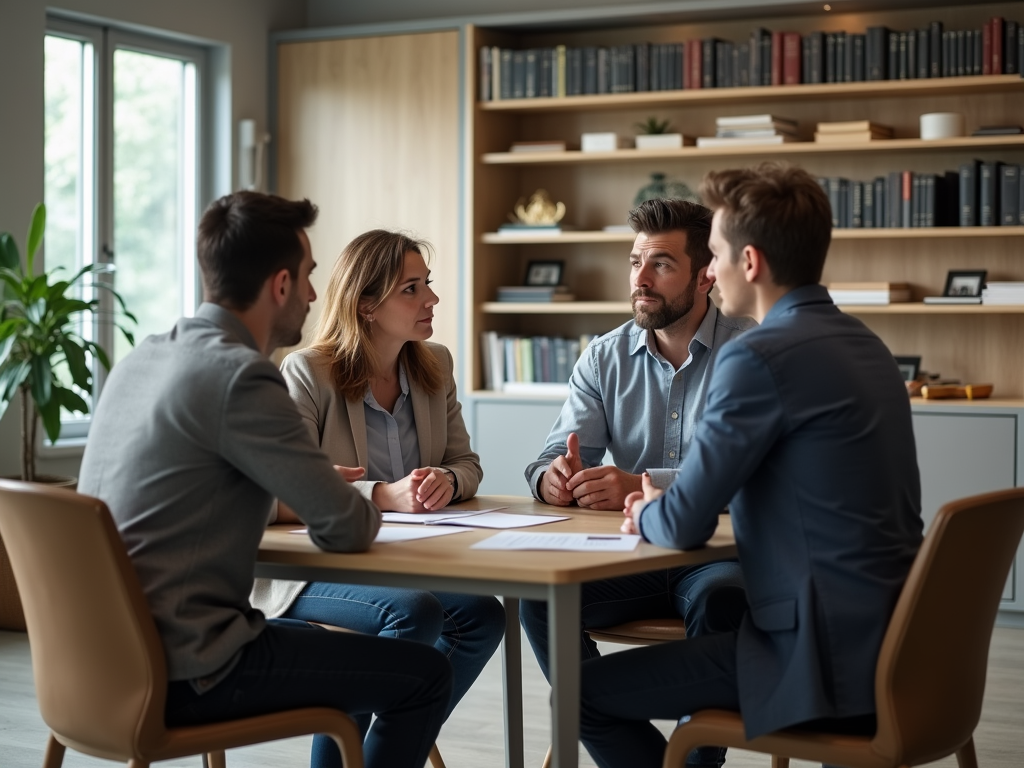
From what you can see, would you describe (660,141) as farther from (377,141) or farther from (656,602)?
(656,602)

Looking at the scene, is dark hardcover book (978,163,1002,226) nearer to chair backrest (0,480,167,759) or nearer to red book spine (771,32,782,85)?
red book spine (771,32,782,85)

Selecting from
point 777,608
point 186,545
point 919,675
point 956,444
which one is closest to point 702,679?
point 777,608

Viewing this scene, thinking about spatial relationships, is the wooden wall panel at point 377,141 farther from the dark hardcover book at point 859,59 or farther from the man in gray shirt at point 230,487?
the man in gray shirt at point 230,487

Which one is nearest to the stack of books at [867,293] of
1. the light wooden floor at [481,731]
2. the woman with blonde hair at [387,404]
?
the light wooden floor at [481,731]

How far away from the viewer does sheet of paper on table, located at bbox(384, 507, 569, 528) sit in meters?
2.32

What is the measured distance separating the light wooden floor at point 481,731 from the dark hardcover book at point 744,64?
7.69 ft

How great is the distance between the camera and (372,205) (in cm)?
565

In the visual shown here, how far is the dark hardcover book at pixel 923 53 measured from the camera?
190 inches

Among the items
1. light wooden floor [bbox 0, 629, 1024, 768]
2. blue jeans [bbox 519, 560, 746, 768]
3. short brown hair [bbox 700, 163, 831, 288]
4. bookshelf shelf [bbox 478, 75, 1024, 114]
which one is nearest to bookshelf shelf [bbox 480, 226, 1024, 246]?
bookshelf shelf [bbox 478, 75, 1024, 114]

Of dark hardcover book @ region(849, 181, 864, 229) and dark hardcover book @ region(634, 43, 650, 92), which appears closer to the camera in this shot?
dark hardcover book @ region(849, 181, 864, 229)

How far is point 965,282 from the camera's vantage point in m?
4.93

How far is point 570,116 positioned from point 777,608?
402cm

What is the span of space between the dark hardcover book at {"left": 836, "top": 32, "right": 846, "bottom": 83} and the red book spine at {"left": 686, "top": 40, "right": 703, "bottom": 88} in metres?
0.52

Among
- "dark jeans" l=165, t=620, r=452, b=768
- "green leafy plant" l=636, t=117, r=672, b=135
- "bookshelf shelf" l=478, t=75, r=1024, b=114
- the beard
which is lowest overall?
"dark jeans" l=165, t=620, r=452, b=768
